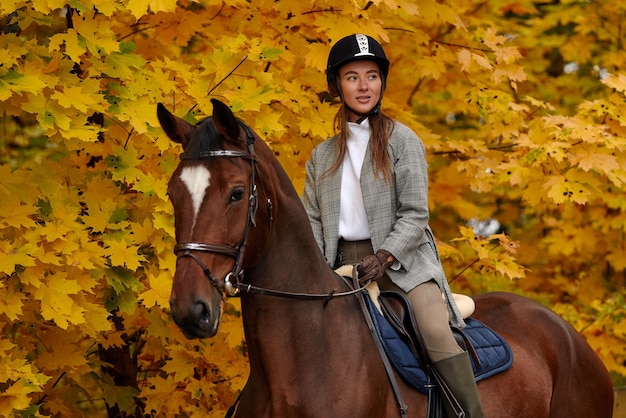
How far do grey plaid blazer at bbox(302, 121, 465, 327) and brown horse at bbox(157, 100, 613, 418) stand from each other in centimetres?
31

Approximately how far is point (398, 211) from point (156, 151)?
1.43 metres

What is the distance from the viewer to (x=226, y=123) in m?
2.98

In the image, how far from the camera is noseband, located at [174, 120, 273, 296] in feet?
9.14

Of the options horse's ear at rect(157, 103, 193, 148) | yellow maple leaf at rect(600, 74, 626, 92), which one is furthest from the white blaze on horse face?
yellow maple leaf at rect(600, 74, 626, 92)

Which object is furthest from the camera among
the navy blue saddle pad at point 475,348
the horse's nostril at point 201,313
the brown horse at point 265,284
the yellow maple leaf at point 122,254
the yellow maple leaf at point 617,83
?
the yellow maple leaf at point 617,83

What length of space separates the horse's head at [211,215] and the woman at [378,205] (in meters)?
0.72

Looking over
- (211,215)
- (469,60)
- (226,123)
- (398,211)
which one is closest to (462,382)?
(398,211)

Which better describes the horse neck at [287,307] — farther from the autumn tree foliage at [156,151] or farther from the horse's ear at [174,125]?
the autumn tree foliage at [156,151]

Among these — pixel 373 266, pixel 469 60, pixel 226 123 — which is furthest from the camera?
pixel 469 60

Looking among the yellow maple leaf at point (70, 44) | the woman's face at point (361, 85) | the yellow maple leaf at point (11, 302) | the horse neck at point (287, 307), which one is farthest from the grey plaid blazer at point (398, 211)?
the yellow maple leaf at point (11, 302)

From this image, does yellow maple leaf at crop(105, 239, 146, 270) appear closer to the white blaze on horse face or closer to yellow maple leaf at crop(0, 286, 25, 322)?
yellow maple leaf at crop(0, 286, 25, 322)

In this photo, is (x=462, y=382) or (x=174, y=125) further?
(x=462, y=382)

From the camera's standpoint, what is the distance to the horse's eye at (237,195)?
2909mm

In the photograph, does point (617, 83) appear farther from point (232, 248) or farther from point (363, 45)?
point (232, 248)
